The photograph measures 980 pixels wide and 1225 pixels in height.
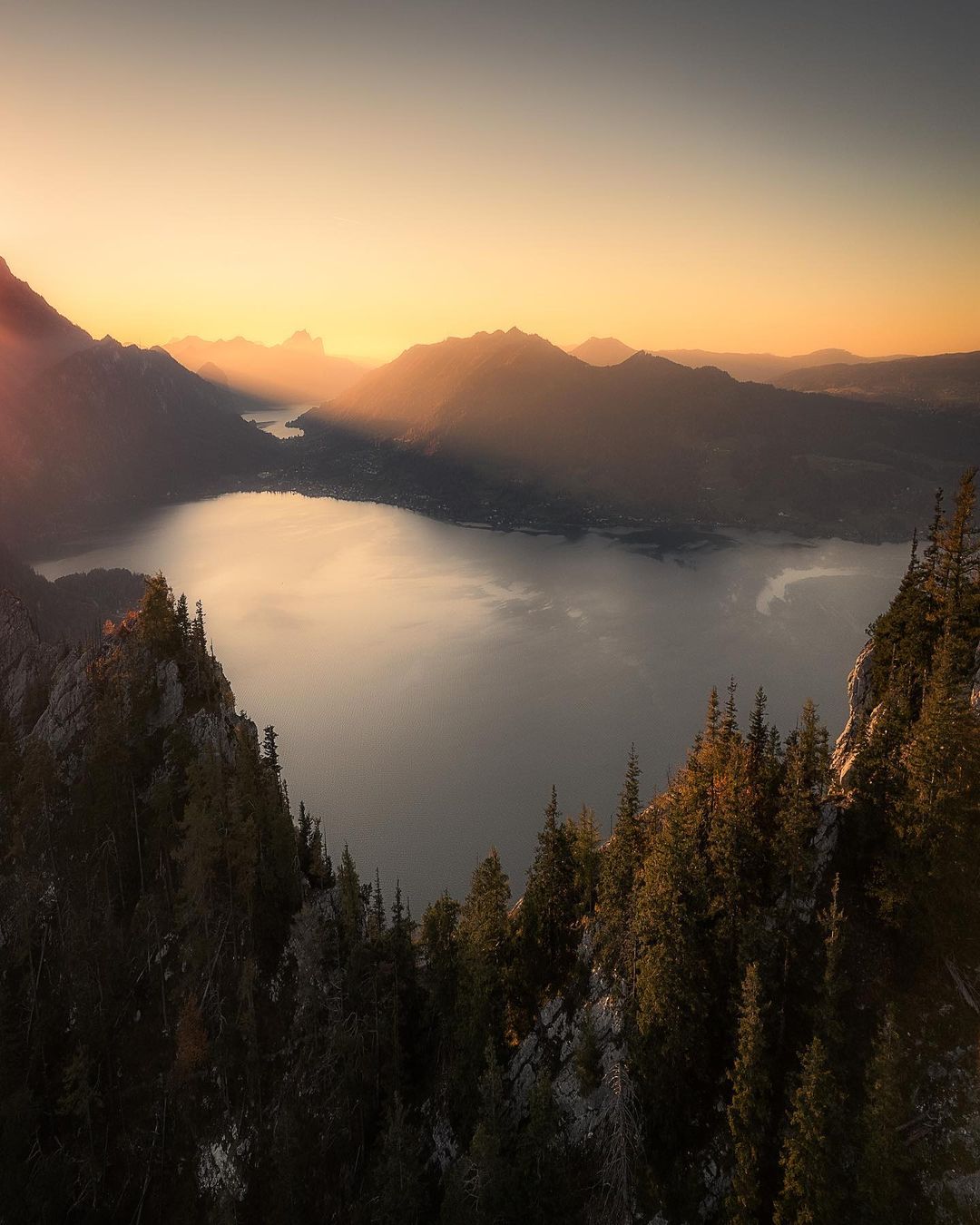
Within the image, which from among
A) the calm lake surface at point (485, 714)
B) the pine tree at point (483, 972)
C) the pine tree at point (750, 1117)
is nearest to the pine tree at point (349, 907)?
the pine tree at point (483, 972)

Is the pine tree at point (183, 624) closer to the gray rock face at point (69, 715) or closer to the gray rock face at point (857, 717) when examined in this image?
the gray rock face at point (69, 715)

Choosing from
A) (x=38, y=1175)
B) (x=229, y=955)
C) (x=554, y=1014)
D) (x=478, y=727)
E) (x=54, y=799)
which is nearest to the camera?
(x=554, y=1014)

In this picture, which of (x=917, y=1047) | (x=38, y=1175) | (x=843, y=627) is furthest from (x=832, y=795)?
(x=843, y=627)

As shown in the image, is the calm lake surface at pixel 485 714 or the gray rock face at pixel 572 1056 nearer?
the gray rock face at pixel 572 1056

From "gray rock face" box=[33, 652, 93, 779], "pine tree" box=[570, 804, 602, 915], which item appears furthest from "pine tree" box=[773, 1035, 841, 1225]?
"gray rock face" box=[33, 652, 93, 779]

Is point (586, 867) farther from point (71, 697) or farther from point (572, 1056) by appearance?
point (71, 697)

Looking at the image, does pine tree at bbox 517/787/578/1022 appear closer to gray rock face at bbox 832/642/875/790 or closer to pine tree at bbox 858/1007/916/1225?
gray rock face at bbox 832/642/875/790

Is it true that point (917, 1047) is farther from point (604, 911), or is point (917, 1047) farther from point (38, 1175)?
point (38, 1175)
